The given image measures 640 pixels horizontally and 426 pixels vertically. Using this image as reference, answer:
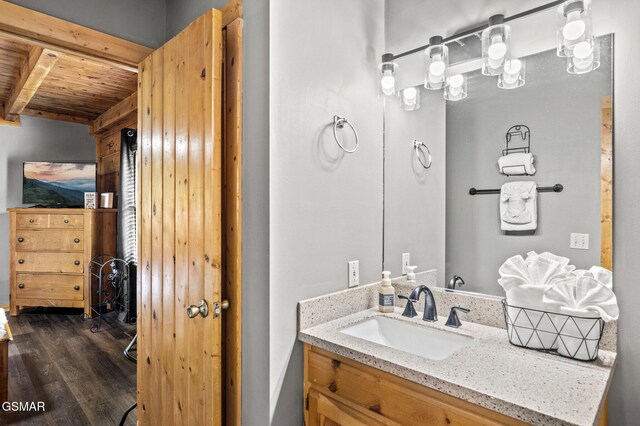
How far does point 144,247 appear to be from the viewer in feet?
6.60

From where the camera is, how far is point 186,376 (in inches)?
64.9

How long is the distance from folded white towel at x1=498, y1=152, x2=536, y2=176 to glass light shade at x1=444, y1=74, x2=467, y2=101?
352mm

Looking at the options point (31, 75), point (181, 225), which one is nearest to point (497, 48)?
point (181, 225)

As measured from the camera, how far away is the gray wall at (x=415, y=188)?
180cm

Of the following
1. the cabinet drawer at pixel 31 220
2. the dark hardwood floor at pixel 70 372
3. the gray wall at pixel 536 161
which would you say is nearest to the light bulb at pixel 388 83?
the gray wall at pixel 536 161

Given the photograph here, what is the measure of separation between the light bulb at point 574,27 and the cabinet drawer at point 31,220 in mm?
5688

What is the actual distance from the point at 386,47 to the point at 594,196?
121 centimetres

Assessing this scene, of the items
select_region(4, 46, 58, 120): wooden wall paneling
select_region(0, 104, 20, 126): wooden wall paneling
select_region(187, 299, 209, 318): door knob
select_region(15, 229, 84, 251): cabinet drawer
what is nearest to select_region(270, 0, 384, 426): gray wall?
select_region(187, 299, 209, 318): door knob

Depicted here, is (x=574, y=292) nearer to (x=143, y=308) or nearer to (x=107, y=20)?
(x=143, y=308)

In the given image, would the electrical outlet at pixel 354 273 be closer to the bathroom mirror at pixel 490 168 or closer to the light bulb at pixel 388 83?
the bathroom mirror at pixel 490 168

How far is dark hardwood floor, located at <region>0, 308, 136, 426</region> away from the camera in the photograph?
2555 millimetres

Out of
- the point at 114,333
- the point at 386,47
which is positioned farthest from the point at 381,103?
the point at 114,333

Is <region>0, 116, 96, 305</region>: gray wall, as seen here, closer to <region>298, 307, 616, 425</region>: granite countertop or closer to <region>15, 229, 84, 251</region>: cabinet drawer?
<region>15, 229, 84, 251</region>: cabinet drawer

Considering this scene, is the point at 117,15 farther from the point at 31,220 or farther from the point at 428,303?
the point at 31,220
